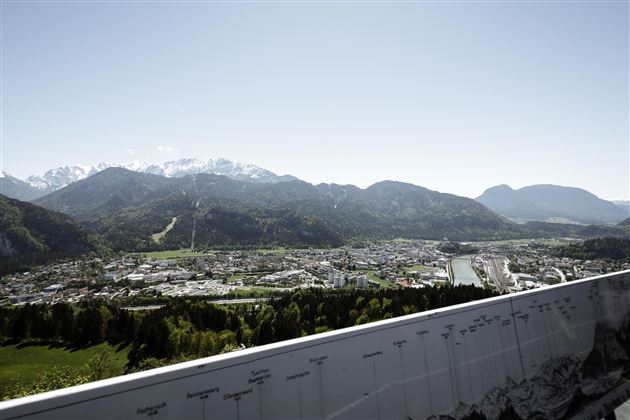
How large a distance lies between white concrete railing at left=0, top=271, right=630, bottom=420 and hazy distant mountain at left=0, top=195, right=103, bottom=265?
354 ft

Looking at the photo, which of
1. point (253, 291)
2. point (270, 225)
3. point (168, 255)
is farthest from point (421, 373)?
point (270, 225)

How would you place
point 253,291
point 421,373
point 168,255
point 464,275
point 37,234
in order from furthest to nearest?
point 168,255 < point 37,234 < point 464,275 < point 253,291 < point 421,373

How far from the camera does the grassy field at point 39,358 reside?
Result: 64.7 feet

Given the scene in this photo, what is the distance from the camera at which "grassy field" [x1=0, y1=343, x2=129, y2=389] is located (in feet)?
64.7

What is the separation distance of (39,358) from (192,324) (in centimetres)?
1050

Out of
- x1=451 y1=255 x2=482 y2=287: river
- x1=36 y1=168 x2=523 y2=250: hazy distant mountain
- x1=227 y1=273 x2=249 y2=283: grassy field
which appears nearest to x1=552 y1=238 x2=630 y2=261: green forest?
x1=451 y1=255 x2=482 y2=287: river

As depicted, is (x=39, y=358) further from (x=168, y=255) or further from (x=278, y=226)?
(x=278, y=226)

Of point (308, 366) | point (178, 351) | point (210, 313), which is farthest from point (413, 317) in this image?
Result: point (210, 313)

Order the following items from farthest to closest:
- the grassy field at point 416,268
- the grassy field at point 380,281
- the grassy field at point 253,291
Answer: the grassy field at point 416,268 < the grassy field at point 380,281 < the grassy field at point 253,291

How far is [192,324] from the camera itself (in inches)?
906

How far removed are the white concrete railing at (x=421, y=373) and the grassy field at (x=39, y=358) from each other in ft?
72.5

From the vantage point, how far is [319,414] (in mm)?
2807

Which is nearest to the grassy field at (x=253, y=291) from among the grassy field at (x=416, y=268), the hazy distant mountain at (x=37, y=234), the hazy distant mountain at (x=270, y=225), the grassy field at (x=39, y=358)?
the grassy field at (x=39, y=358)

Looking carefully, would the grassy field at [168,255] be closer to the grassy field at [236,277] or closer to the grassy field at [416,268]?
the grassy field at [236,277]
